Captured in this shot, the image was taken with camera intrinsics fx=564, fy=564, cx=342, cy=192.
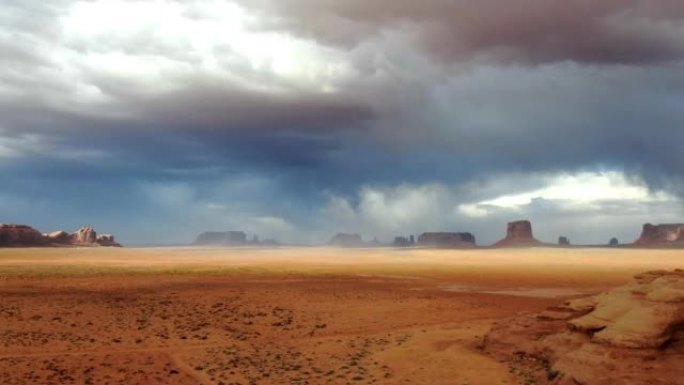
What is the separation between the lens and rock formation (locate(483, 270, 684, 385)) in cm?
1546

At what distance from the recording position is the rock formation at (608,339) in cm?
1546

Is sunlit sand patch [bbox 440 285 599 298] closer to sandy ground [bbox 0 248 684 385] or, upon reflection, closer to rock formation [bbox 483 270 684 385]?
sandy ground [bbox 0 248 684 385]

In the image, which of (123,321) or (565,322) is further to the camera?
(123,321)

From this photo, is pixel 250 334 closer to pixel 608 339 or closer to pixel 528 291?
pixel 608 339

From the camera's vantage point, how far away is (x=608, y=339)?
16578mm

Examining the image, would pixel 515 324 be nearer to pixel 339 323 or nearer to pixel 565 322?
pixel 565 322

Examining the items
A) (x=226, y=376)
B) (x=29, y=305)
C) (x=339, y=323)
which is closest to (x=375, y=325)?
(x=339, y=323)

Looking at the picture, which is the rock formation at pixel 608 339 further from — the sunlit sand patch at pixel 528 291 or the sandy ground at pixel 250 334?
the sunlit sand patch at pixel 528 291

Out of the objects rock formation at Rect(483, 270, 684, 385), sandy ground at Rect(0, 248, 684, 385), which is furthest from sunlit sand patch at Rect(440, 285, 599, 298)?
rock formation at Rect(483, 270, 684, 385)

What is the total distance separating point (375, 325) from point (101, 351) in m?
13.9

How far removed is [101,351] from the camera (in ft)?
78.9

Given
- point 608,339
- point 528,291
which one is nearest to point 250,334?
point 608,339

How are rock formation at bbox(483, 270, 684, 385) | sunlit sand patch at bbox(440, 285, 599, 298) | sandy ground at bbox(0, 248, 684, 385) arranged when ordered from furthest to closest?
sunlit sand patch at bbox(440, 285, 599, 298) → sandy ground at bbox(0, 248, 684, 385) → rock formation at bbox(483, 270, 684, 385)

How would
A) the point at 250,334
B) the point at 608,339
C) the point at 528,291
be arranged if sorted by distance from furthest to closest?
the point at 528,291, the point at 250,334, the point at 608,339
